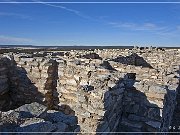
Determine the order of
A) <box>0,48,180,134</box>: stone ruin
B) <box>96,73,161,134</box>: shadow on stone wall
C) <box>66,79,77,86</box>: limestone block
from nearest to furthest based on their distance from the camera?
<box>0,48,180,134</box>: stone ruin
<box>96,73,161,134</box>: shadow on stone wall
<box>66,79,77,86</box>: limestone block

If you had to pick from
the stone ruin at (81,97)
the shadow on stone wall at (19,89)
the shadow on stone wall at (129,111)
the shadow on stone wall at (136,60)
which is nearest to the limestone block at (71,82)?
the stone ruin at (81,97)

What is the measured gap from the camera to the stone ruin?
15.8 feet

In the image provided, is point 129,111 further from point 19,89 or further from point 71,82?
point 19,89

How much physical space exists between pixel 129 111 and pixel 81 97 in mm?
1444

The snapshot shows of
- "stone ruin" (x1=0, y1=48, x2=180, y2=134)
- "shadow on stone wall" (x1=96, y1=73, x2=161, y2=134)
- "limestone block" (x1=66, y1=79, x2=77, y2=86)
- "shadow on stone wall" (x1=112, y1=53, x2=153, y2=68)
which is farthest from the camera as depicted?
"shadow on stone wall" (x1=112, y1=53, x2=153, y2=68)

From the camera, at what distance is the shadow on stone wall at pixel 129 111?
6.67 m

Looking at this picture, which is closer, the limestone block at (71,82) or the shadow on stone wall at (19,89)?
the limestone block at (71,82)

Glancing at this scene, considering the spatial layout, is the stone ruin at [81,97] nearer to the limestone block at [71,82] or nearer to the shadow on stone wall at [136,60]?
the limestone block at [71,82]

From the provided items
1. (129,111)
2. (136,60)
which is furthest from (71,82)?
(136,60)

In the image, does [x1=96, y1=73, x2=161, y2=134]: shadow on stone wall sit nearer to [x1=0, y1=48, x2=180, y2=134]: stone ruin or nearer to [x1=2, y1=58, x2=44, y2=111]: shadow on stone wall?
[x1=0, y1=48, x2=180, y2=134]: stone ruin

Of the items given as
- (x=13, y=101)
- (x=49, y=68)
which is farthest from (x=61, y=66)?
(x=13, y=101)

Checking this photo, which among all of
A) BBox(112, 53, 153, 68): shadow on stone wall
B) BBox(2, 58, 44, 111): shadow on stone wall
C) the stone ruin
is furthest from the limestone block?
BBox(112, 53, 153, 68): shadow on stone wall

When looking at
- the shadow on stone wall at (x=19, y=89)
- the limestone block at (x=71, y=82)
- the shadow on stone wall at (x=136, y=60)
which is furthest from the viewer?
the shadow on stone wall at (x=136, y=60)

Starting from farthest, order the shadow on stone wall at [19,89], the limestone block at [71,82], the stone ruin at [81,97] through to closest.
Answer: the shadow on stone wall at [19,89] < the limestone block at [71,82] < the stone ruin at [81,97]
